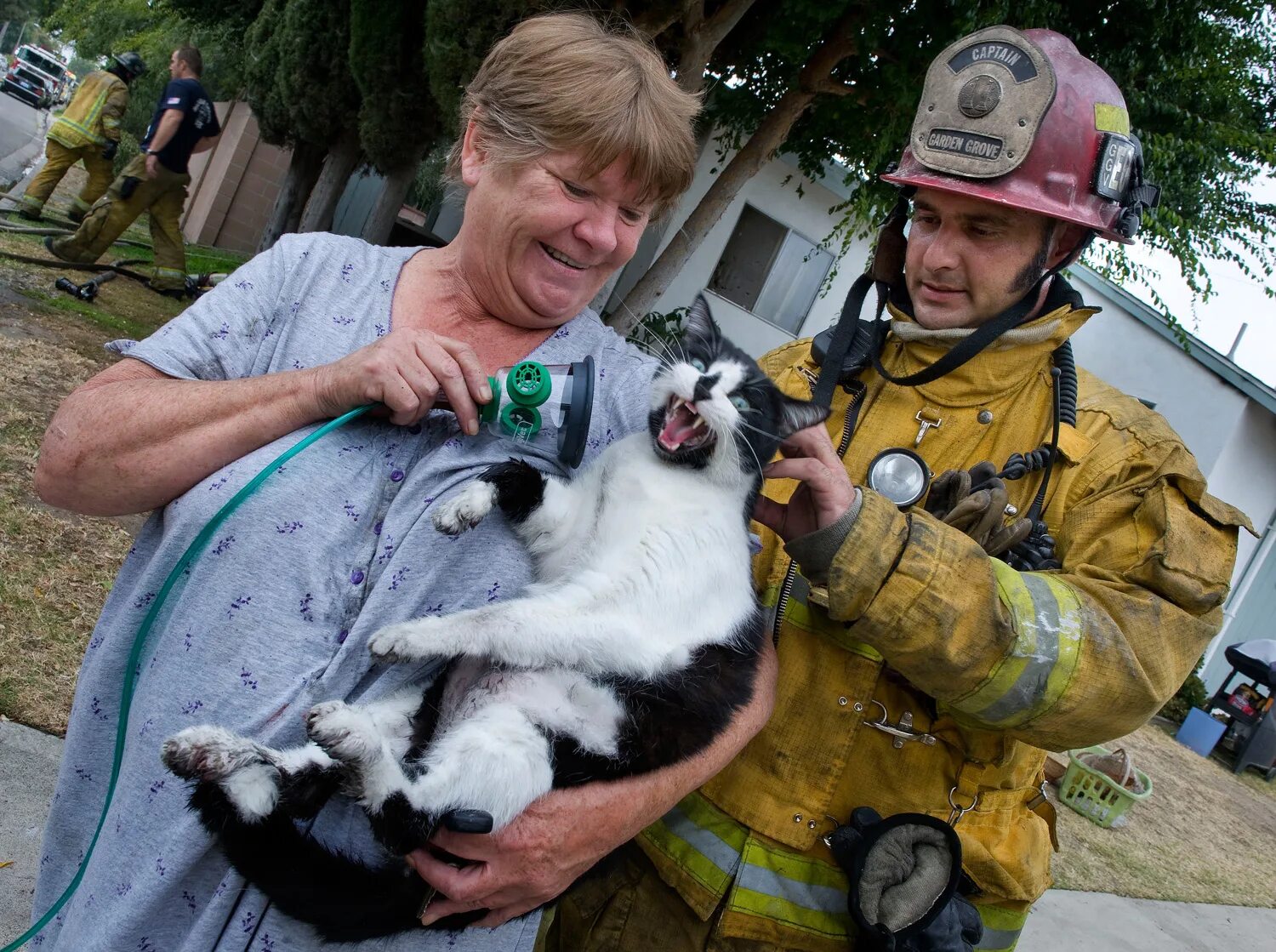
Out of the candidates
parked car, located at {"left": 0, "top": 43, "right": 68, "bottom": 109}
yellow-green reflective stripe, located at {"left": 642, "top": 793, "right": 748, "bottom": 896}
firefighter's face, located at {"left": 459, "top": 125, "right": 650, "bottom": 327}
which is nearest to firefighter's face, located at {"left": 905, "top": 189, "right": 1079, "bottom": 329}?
firefighter's face, located at {"left": 459, "top": 125, "right": 650, "bottom": 327}

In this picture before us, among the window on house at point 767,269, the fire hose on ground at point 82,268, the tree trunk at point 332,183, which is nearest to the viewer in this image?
the fire hose on ground at point 82,268

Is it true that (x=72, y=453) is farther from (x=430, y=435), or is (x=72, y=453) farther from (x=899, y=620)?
(x=899, y=620)

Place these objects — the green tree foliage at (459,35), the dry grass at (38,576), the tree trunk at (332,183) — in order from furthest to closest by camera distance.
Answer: the tree trunk at (332,183), the green tree foliage at (459,35), the dry grass at (38,576)

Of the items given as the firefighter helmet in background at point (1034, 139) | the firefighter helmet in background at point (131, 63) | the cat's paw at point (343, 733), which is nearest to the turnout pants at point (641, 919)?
the cat's paw at point (343, 733)

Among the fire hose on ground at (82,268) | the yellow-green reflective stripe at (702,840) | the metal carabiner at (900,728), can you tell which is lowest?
the fire hose on ground at (82,268)

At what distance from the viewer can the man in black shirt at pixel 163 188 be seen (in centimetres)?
966

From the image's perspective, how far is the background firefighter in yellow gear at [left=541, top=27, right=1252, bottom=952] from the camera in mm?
1777

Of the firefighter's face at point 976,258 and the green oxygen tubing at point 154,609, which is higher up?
the firefighter's face at point 976,258

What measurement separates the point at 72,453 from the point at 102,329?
7.28m

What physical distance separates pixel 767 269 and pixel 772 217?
0.78 metres

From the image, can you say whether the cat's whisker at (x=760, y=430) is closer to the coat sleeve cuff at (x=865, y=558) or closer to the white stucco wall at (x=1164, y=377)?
the coat sleeve cuff at (x=865, y=558)

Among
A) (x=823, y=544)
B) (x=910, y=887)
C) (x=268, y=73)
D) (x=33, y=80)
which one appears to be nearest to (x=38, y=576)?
(x=823, y=544)

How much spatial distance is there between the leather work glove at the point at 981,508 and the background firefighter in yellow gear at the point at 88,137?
1259 cm

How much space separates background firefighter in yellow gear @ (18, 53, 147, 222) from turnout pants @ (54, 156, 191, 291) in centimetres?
175
